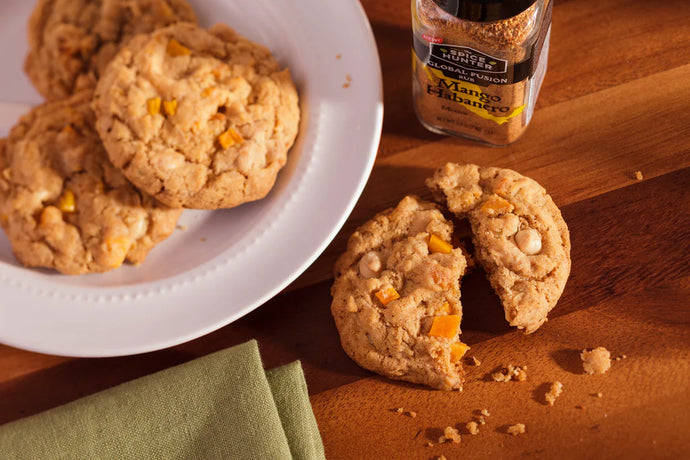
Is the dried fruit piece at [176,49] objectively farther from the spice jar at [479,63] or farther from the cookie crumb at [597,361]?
the cookie crumb at [597,361]

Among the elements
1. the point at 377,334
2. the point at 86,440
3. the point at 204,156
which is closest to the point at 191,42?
the point at 204,156

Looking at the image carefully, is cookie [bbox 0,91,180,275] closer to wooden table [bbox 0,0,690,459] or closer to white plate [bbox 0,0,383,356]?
white plate [bbox 0,0,383,356]

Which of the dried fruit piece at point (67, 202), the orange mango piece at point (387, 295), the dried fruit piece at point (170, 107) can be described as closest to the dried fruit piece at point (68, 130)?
the dried fruit piece at point (67, 202)

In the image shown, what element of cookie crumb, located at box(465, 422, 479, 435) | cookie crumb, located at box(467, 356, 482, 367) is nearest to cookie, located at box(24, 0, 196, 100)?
cookie crumb, located at box(467, 356, 482, 367)

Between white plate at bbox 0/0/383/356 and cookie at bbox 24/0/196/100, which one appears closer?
white plate at bbox 0/0/383/356

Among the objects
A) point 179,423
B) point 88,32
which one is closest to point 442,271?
point 179,423

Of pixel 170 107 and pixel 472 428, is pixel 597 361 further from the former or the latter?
pixel 170 107
